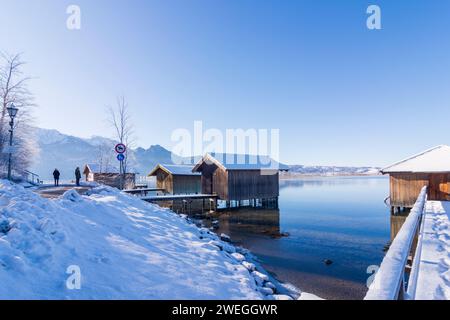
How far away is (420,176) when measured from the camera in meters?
22.5

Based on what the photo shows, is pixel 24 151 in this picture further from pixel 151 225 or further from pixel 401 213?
pixel 401 213

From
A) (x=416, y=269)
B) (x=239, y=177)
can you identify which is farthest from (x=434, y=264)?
(x=239, y=177)

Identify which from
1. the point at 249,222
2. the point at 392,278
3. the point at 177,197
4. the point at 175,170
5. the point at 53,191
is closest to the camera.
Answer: the point at 392,278

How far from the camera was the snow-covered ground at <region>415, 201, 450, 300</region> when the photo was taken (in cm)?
328

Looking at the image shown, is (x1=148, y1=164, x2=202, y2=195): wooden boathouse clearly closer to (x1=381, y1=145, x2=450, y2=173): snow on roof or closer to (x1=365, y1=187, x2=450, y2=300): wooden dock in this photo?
(x1=381, y1=145, x2=450, y2=173): snow on roof

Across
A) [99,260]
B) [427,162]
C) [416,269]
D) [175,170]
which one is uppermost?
[427,162]

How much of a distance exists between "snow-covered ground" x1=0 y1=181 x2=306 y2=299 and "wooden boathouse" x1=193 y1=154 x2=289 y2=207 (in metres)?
19.0

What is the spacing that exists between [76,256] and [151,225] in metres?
4.35

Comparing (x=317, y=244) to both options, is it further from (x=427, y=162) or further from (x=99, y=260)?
(x=427, y=162)

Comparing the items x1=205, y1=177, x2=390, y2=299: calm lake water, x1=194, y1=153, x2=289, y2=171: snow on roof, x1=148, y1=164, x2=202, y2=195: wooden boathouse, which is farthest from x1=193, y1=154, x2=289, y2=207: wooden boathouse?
x1=148, y1=164, x2=202, y2=195: wooden boathouse

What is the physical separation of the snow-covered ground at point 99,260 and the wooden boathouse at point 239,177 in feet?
62.5

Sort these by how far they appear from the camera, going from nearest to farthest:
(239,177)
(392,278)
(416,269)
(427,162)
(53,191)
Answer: (392,278), (416,269), (53,191), (427,162), (239,177)

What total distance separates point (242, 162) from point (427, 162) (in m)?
17.6
